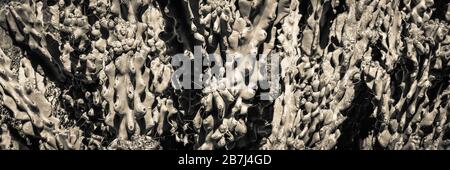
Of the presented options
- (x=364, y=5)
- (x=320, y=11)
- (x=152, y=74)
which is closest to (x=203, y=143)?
(x=152, y=74)

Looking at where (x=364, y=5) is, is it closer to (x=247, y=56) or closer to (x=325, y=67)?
(x=325, y=67)

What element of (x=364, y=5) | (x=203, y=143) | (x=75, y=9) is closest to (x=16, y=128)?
(x=75, y=9)

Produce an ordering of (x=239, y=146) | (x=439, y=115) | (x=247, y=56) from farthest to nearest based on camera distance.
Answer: (x=439, y=115) < (x=239, y=146) < (x=247, y=56)

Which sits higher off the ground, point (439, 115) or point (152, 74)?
point (152, 74)

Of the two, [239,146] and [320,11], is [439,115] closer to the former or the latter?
[320,11]

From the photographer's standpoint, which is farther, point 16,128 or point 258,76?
point 16,128

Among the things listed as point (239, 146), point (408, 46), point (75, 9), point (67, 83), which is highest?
point (75, 9)

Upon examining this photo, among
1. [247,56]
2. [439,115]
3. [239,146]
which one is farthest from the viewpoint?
[439,115]
